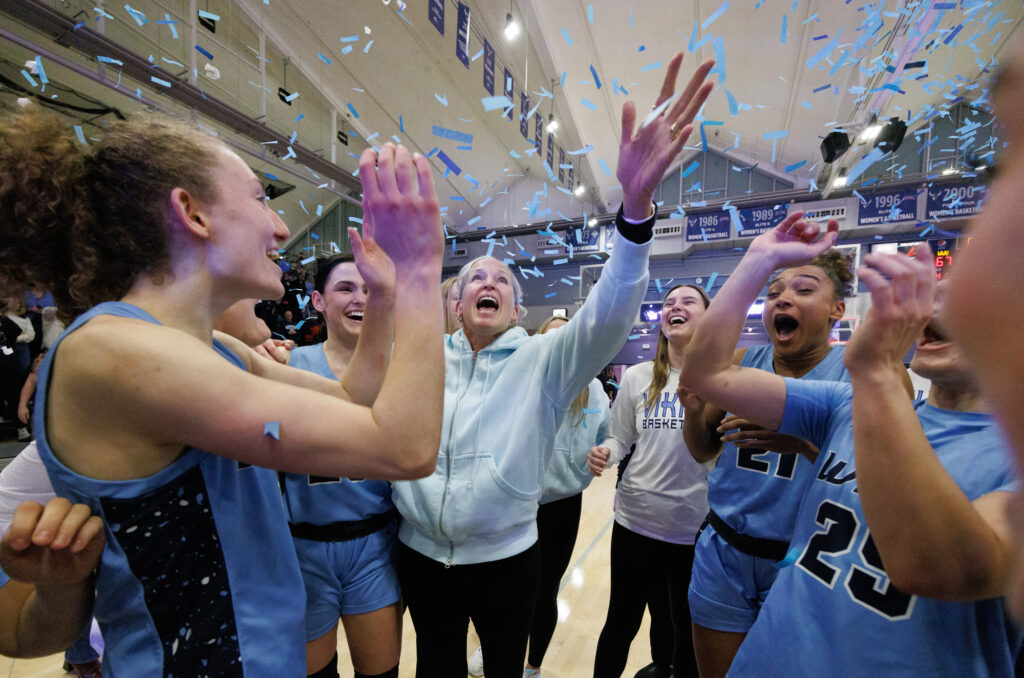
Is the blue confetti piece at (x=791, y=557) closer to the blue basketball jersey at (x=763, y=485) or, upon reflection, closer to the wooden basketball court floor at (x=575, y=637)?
the blue basketball jersey at (x=763, y=485)

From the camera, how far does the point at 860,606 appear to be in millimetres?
850

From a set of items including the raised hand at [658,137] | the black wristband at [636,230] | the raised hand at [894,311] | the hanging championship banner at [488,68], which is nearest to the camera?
the raised hand at [894,311]

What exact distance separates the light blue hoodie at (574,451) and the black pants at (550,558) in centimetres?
7

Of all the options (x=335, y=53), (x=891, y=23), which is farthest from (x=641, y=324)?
(x=335, y=53)

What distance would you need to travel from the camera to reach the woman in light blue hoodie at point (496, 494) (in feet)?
4.52

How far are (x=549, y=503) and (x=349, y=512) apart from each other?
46.4 inches

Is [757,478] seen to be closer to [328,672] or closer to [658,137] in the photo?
[658,137]

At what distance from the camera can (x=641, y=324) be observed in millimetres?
9977

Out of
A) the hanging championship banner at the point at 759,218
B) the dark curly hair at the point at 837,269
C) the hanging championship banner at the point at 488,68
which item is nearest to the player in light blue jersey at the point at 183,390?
the dark curly hair at the point at 837,269

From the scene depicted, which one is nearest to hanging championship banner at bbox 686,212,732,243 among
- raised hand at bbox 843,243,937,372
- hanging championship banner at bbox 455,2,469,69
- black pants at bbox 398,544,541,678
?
hanging championship banner at bbox 455,2,469,69

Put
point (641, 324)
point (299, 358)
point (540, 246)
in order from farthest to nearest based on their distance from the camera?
point (540, 246), point (641, 324), point (299, 358)

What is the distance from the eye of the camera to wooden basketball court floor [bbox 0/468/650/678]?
2.15 metres

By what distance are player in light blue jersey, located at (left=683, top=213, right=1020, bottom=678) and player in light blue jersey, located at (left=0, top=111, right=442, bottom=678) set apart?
739mm

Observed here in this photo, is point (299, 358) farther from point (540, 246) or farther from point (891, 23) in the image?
A: point (540, 246)
